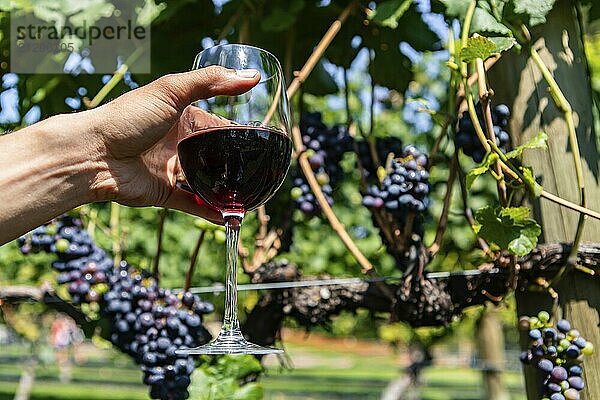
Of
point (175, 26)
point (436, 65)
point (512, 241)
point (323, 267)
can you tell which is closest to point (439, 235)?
point (512, 241)

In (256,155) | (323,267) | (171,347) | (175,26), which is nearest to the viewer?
(256,155)

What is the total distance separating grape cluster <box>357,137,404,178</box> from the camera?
78.3 inches

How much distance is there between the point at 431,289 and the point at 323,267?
10.1 feet

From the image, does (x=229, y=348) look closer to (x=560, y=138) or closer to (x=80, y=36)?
(x=560, y=138)

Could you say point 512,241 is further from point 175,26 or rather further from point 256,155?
point 175,26

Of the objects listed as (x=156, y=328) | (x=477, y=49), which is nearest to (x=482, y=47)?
(x=477, y=49)

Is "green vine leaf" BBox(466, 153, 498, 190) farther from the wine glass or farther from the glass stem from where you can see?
the glass stem

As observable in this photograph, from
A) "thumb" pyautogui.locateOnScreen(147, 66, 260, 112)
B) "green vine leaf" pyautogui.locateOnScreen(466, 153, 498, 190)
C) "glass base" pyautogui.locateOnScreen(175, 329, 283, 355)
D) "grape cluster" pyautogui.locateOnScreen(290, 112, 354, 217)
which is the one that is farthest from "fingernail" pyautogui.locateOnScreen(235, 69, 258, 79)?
"grape cluster" pyautogui.locateOnScreen(290, 112, 354, 217)

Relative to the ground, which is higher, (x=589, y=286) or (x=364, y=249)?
(x=364, y=249)

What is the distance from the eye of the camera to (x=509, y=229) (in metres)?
1.59

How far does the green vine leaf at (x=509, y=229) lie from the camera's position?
1.56 metres

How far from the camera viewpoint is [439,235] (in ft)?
5.89

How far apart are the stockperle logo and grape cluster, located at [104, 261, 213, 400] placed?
76cm

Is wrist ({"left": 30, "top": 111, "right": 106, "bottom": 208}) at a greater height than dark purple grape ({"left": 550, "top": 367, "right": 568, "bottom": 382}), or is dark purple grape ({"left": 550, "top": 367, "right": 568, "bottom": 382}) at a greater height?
wrist ({"left": 30, "top": 111, "right": 106, "bottom": 208})
